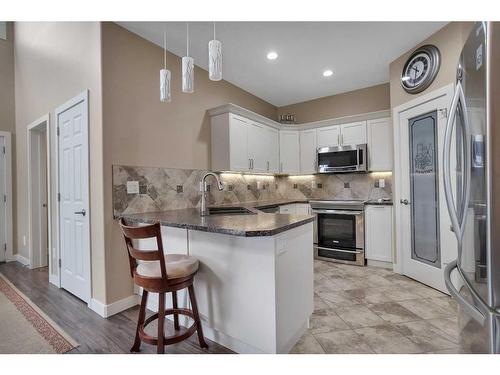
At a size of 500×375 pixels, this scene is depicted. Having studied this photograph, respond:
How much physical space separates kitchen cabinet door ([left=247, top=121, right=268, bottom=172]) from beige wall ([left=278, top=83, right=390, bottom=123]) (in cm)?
125

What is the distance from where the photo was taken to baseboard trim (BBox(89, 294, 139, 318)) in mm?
2238

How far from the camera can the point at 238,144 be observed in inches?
141

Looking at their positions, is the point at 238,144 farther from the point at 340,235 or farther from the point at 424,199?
the point at 424,199

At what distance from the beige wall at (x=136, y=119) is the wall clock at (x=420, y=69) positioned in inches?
105

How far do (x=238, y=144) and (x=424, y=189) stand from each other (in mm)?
2452

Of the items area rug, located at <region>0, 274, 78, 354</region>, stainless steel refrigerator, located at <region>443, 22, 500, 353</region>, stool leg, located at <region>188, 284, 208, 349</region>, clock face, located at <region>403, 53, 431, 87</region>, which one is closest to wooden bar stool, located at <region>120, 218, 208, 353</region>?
stool leg, located at <region>188, 284, 208, 349</region>

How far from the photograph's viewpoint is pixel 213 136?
3533mm

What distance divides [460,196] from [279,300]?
1.12 m

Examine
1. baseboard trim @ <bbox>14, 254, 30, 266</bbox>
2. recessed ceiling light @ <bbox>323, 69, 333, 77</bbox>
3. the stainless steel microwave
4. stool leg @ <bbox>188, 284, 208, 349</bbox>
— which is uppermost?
recessed ceiling light @ <bbox>323, 69, 333, 77</bbox>

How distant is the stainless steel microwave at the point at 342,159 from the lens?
3.97 m

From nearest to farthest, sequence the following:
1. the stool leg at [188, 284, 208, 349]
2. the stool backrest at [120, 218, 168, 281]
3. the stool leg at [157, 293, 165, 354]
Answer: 1. the stool backrest at [120, 218, 168, 281]
2. the stool leg at [157, 293, 165, 354]
3. the stool leg at [188, 284, 208, 349]

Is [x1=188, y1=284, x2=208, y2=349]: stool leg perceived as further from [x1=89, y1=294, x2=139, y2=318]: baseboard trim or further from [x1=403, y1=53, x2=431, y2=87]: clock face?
[x1=403, y1=53, x2=431, y2=87]: clock face

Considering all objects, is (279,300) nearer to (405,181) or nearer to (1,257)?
(405,181)

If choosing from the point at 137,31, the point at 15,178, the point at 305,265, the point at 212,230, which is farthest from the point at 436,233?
the point at 15,178
